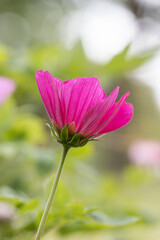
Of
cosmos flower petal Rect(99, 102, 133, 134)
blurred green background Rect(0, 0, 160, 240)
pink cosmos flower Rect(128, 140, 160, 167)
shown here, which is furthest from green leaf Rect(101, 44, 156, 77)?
pink cosmos flower Rect(128, 140, 160, 167)

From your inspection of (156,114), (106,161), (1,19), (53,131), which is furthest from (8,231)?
(1,19)

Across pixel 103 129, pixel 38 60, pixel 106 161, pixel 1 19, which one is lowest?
pixel 103 129

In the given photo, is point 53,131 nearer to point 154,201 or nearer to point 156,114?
point 154,201

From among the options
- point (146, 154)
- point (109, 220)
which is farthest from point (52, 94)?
point (146, 154)

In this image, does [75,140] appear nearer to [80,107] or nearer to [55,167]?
[80,107]

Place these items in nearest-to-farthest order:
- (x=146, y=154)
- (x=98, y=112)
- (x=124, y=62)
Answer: (x=98, y=112), (x=124, y=62), (x=146, y=154)

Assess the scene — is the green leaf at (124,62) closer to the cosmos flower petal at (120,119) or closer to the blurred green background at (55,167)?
the blurred green background at (55,167)

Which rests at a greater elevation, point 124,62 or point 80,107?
point 124,62
